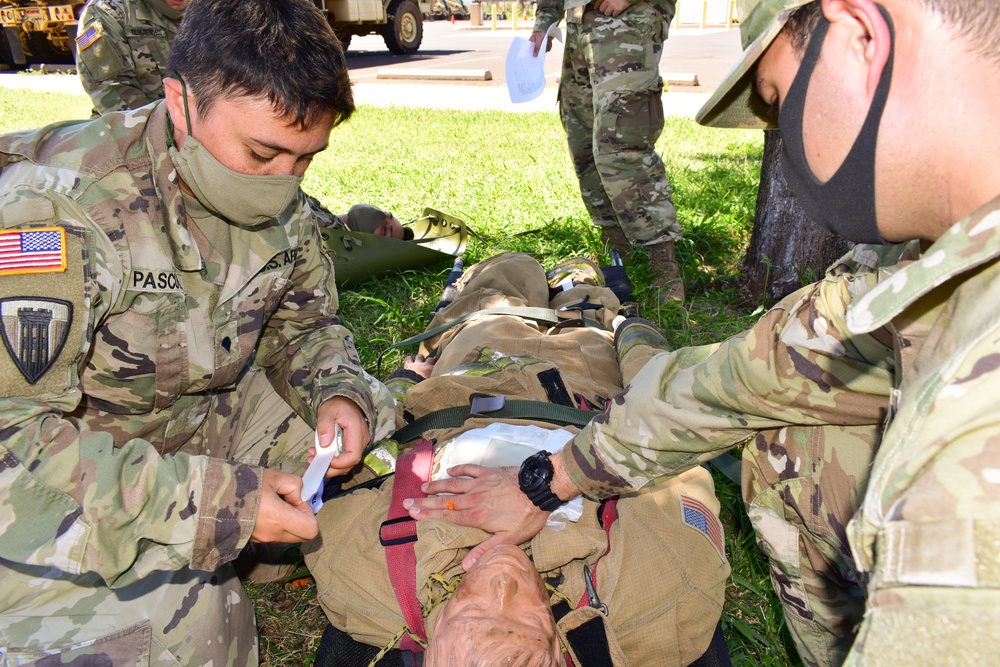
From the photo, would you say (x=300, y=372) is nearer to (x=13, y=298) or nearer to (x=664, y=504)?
(x=13, y=298)

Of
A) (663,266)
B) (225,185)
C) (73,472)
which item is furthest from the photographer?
(663,266)

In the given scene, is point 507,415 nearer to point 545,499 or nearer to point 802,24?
point 545,499

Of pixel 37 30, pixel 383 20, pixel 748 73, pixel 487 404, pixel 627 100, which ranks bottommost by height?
pixel 487 404

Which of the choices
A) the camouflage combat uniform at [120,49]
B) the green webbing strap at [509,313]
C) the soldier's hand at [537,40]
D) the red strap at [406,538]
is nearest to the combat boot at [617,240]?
the soldier's hand at [537,40]


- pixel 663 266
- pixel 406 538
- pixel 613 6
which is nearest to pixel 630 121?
pixel 613 6

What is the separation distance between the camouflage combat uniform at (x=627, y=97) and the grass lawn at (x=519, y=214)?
0.38 meters

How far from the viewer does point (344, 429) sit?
2.24m

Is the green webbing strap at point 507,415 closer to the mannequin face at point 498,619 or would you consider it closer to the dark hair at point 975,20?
the mannequin face at point 498,619

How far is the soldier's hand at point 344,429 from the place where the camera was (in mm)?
2170

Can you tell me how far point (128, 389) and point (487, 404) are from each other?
3.58 feet

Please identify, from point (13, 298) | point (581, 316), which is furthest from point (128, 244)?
point (581, 316)

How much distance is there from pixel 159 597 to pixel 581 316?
6.74 ft

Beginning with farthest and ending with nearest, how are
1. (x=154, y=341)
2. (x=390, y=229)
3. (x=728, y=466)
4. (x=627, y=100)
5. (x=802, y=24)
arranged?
(x=390, y=229) < (x=627, y=100) < (x=728, y=466) < (x=154, y=341) < (x=802, y=24)

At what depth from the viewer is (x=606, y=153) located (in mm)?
3881
